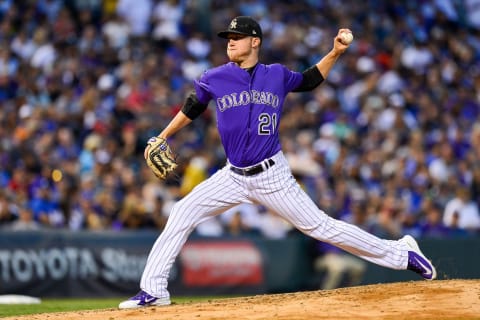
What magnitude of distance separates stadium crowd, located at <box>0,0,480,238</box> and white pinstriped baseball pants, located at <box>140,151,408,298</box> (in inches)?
185

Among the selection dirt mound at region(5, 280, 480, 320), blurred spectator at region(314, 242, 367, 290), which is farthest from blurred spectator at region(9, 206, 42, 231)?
dirt mound at region(5, 280, 480, 320)

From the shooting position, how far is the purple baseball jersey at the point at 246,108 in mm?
7473

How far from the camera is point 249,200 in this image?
767 cm

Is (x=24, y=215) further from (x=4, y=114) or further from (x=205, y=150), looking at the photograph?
(x=205, y=150)

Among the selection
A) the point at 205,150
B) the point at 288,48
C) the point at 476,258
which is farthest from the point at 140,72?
the point at 476,258

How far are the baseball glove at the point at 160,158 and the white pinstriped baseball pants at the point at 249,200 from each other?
0.28m

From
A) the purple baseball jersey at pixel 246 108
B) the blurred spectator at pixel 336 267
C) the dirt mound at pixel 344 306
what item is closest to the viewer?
the dirt mound at pixel 344 306

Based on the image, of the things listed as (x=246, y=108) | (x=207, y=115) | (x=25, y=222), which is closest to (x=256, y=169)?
(x=246, y=108)

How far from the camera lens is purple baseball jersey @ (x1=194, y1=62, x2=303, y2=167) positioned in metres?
7.47

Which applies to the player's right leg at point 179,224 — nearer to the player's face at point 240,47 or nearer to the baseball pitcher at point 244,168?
the baseball pitcher at point 244,168

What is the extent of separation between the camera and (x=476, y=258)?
13703 mm

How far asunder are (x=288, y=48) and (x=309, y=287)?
255 inches

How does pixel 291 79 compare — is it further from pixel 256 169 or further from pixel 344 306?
pixel 344 306

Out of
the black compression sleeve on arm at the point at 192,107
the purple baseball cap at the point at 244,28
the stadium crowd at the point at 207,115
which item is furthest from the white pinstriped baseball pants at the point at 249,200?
the stadium crowd at the point at 207,115
